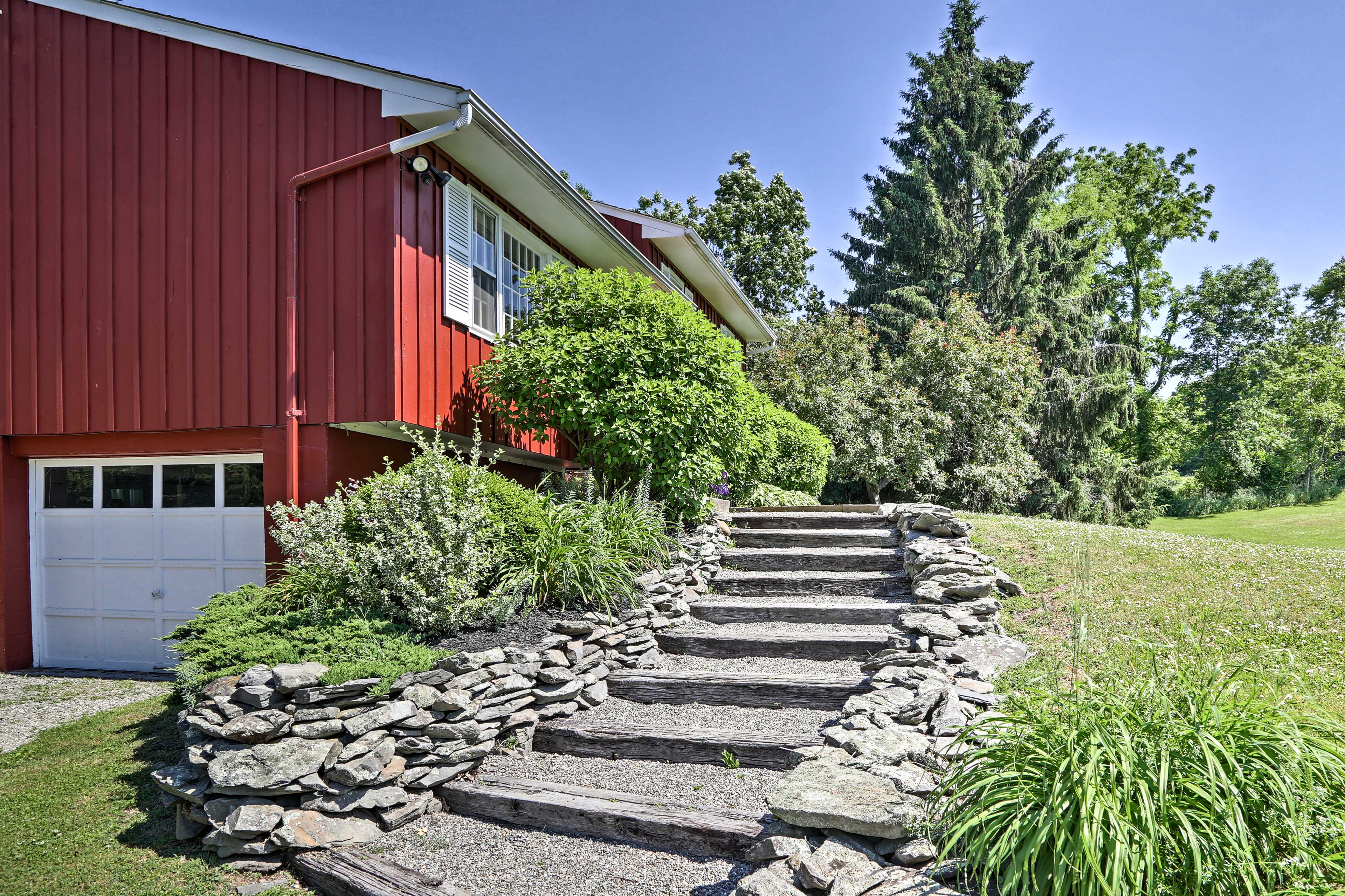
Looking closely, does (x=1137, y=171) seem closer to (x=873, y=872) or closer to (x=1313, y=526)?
(x=1313, y=526)

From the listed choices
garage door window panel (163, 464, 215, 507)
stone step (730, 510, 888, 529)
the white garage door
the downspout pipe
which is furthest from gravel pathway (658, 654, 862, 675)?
garage door window panel (163, 464, 215, 507)

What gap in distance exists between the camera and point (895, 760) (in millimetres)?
3182

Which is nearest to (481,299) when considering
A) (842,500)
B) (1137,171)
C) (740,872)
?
(740,872)

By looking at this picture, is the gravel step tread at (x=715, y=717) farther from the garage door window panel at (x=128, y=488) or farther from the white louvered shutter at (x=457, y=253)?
the garage door window panel at (x=128, y=488)

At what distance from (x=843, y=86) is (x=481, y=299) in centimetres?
793

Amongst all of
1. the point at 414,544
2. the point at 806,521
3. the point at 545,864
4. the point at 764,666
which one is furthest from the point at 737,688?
the point at 806,521

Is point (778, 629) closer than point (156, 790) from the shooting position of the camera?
No

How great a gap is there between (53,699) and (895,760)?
22.0 feet

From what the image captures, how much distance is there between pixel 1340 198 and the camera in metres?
21.0

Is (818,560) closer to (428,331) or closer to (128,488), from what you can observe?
(428,331)

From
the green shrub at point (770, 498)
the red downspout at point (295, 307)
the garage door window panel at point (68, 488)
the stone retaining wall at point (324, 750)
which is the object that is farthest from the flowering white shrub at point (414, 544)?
the green shrub at point (770, 498)

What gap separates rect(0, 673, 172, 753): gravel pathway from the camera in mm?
5387

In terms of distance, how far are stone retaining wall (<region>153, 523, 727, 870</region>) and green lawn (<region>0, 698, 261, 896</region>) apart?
148mm

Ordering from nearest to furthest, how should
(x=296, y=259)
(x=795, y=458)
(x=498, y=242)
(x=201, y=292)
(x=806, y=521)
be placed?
(x=296, y=259) → (x=201, y=292) → (x=498, y=242) → (x=806, y=521) → (x=795, y=458)
